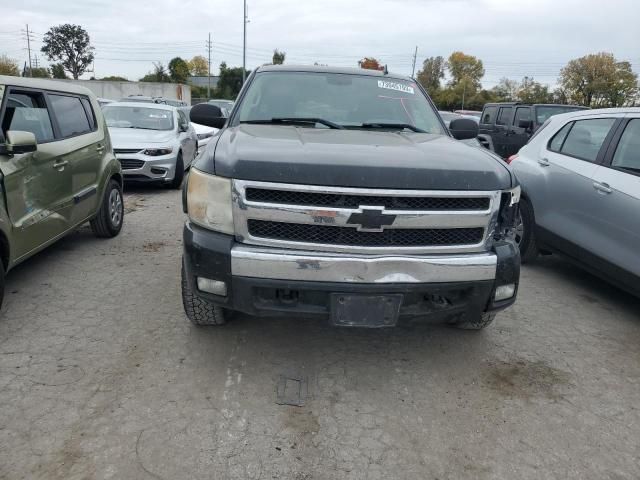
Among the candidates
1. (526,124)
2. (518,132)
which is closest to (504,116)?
(518,132)

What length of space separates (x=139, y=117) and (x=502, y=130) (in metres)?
8.26

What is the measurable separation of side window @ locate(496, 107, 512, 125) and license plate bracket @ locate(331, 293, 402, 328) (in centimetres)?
1141

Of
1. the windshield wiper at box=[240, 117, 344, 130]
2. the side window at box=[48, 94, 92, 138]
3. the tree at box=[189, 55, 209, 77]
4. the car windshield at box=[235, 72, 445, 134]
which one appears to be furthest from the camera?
the tree at box=[189, 55, 209, 77]

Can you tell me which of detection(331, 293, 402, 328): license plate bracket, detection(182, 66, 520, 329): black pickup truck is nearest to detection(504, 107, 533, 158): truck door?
detection(182, 66, 520, 329): black pickup truck

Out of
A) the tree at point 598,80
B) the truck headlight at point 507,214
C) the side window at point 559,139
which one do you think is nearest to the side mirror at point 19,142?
the truck headlight at point 507,214

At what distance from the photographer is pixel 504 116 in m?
12.9

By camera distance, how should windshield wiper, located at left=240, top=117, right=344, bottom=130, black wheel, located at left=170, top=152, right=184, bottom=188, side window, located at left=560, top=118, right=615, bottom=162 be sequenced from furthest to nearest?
black wheel, located at left=170, top=152, right=184, bottom=188
side window, located at left=560, top=118, right=615, bottom=162
windshield wiper, located at left=240, top=117, right=344, bottom=130

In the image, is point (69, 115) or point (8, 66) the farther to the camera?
point (8, 66)

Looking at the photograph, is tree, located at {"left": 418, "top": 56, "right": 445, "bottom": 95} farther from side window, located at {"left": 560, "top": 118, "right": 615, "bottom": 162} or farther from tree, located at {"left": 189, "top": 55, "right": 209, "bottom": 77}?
side window, located at {"left": 560, "top": 118, "right": 615, "bottom": 162}

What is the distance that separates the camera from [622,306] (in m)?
4.45

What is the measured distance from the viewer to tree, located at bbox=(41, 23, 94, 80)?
9269cm

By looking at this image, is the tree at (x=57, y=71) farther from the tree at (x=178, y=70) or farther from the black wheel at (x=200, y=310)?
Result: the black wheel at (x=200, y=310)

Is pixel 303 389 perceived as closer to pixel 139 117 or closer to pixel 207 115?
pixel 207 115

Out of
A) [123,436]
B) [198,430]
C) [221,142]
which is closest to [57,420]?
[123,436]
